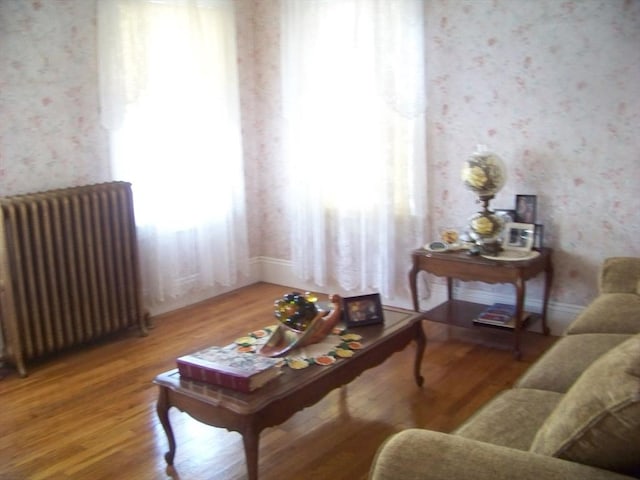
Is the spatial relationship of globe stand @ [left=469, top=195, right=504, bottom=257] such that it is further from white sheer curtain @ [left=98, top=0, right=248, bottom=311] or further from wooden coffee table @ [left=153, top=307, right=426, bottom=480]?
white sheer curtain @ [left=98, top=0, right=248, bottom=311]

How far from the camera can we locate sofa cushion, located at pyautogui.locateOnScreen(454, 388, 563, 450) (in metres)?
1.71

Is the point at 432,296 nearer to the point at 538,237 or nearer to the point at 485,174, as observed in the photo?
the point at 538,237

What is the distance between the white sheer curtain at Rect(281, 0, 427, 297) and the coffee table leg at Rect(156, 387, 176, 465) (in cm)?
215

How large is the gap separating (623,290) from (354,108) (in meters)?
2.14

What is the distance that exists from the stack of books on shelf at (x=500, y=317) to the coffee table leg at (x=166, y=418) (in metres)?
1.92

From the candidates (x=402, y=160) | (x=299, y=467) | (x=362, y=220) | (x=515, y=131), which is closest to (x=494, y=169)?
(x=515, y=131)

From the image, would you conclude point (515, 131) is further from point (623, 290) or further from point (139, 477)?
point (139, 477)

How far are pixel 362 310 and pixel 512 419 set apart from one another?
1044mm

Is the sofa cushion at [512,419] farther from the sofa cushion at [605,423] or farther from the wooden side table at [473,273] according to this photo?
the wooden side table at [473,273]

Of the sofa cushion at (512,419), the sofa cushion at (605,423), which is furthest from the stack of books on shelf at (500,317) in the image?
the sofa cushion at (605,423)

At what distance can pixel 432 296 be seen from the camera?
420cm

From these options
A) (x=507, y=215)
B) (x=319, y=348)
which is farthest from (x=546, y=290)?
(x=319, y=348)

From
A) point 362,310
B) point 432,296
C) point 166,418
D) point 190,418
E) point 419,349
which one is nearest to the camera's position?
point 166,418

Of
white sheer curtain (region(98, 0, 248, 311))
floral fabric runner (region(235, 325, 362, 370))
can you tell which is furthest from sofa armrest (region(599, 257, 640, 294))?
white sheer curtain (region(98, 0, 248, 311))
